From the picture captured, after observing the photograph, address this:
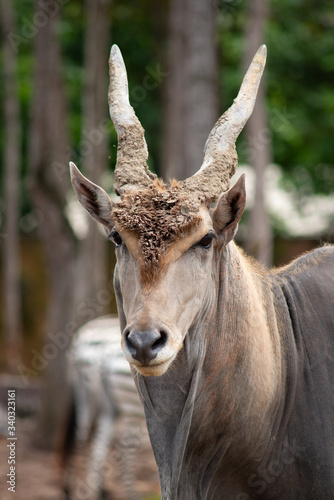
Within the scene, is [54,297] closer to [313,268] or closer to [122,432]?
[122,432]

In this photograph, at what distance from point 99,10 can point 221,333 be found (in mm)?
12166

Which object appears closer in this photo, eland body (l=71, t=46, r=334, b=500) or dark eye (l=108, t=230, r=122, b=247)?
eland body (l=71, t=46, r=334, b=500)

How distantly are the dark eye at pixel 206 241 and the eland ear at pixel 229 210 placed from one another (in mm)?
96

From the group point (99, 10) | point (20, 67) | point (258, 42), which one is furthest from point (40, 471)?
point (20, 67)

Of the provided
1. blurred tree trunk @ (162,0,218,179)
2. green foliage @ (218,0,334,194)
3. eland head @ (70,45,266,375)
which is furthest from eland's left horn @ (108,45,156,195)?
green foliage @ (218,0,334,194)

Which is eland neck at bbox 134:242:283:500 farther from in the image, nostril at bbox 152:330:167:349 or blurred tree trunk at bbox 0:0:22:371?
blurred tree trunk at bbox 0:0:22:371

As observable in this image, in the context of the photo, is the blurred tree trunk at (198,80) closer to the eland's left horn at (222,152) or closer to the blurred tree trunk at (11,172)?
the eland's left horn at (222,152)

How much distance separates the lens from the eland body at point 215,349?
4.05 m

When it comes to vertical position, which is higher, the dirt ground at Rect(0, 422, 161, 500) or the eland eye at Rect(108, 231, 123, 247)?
the eland eye at Rect(108, 231, 123, 247)

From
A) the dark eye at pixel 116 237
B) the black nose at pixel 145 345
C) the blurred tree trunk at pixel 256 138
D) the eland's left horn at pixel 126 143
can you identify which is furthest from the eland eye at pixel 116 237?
the blurred tree trunk at pixel 256 138

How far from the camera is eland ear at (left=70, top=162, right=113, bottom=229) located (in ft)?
14.2

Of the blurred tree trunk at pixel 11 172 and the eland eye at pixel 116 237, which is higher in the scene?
the blurred tree trunk at pixel 11 172

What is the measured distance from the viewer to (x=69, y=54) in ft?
72.1

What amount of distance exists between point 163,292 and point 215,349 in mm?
622
